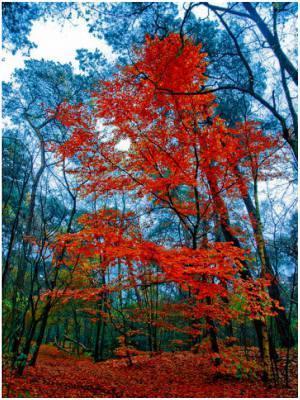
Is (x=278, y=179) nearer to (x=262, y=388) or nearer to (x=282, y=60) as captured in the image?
(x=282, y=60)

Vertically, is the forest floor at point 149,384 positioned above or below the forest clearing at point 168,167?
below

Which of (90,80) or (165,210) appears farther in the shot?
(165,210)

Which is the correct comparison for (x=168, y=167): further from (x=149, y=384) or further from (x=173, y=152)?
(x=149, y=384)

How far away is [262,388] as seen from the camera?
555 centimetres

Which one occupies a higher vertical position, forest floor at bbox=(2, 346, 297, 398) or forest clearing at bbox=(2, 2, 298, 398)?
forest clearing at bbox=(2, 2, 298, 398)

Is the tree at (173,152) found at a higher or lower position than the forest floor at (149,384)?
higher

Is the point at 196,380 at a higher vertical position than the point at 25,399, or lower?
lower

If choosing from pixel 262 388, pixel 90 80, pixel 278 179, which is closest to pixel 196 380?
pixel 262 388

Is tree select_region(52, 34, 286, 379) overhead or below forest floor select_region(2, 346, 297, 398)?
overhead

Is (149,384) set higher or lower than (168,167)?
lower

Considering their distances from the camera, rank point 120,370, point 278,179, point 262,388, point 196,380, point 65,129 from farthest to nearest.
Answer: point 65,129 → point 120,370 → point 278,179 → point 196,380 → point 262,388

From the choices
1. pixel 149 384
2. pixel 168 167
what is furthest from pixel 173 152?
pixel 149 384

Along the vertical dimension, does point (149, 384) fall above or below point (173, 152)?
below

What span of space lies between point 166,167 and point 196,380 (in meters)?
5.39
